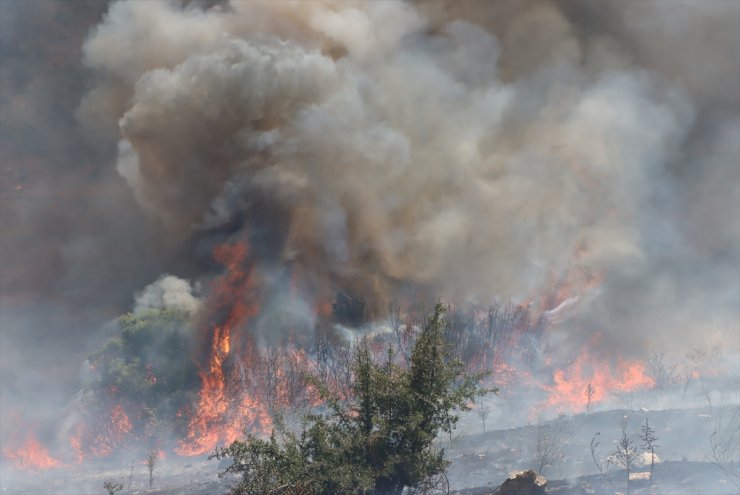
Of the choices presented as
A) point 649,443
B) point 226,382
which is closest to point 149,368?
point 226,382

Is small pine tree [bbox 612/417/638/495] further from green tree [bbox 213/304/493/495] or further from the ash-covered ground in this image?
green tree [bbox 213/304/493/495]

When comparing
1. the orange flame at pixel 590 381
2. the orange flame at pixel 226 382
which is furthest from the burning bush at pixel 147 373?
the orange flame at pixel 590 381

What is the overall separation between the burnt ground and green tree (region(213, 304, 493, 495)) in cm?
1313

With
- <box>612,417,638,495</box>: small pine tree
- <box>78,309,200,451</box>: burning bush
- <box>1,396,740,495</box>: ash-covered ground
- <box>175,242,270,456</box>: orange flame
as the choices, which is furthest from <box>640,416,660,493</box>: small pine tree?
<box>78,309,200,451</box>: burning bush

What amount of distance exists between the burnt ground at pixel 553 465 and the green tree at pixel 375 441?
Answer: 13.1 meters

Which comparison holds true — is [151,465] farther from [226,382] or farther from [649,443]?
[649,443]

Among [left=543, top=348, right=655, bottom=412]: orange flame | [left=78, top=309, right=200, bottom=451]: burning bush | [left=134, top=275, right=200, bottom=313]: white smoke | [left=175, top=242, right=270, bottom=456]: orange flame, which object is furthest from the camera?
[left=134, top=275, right=200, bottom=313]: white smoke

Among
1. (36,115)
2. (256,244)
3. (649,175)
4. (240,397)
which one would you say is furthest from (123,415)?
(649,175)

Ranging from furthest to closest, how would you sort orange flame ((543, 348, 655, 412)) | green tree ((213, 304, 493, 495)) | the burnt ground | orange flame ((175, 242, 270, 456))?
orange flame ((543, 348, 655, 412)), orange flame ((175, 242, 270, 456)), the burnt ground, green tree ((213, 304, 493, 495))

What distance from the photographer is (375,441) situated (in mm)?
20906

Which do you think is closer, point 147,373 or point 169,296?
point 147,373

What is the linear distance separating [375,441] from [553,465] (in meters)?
19.4

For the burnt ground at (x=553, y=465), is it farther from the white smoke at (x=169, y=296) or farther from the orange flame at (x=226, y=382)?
the white smoke at (x=169, y=296)

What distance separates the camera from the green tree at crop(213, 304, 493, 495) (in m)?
20.7
